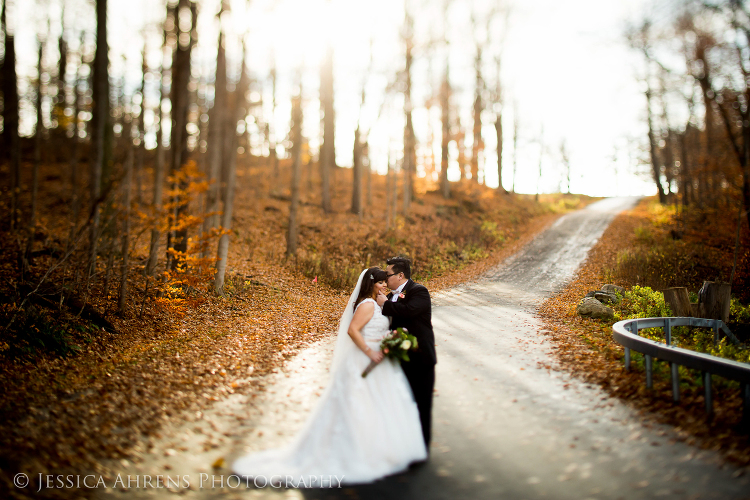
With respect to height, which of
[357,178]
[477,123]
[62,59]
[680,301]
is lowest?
[680,301]

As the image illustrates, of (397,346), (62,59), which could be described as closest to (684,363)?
(397,346)

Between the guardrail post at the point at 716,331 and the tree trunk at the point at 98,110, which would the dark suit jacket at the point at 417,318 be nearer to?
the guardrail post at the point at 716,331

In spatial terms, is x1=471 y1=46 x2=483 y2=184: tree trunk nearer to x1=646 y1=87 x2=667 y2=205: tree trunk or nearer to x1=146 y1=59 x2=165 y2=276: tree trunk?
x1=646 y1=87 x2=667 y2=205: tree trunk

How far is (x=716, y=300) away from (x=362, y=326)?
25.2ft

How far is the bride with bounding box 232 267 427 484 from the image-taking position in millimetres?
3754

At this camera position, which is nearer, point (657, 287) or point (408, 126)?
point (657, 287)

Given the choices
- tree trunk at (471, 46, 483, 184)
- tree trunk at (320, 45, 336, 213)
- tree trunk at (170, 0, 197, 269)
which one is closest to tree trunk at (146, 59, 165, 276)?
tree trunk at (170, 0, 197, 269)

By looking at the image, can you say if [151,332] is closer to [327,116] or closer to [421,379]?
[421,379]

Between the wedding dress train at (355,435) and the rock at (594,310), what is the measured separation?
723cm

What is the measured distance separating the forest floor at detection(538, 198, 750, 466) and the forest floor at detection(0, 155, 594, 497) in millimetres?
4661

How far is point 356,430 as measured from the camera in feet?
12.8

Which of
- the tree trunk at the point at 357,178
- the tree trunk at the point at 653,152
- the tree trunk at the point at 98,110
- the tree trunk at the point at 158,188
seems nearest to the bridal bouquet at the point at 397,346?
the tree trunk at the point at 158,188

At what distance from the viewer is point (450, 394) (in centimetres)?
568

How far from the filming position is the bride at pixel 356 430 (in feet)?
12.3
